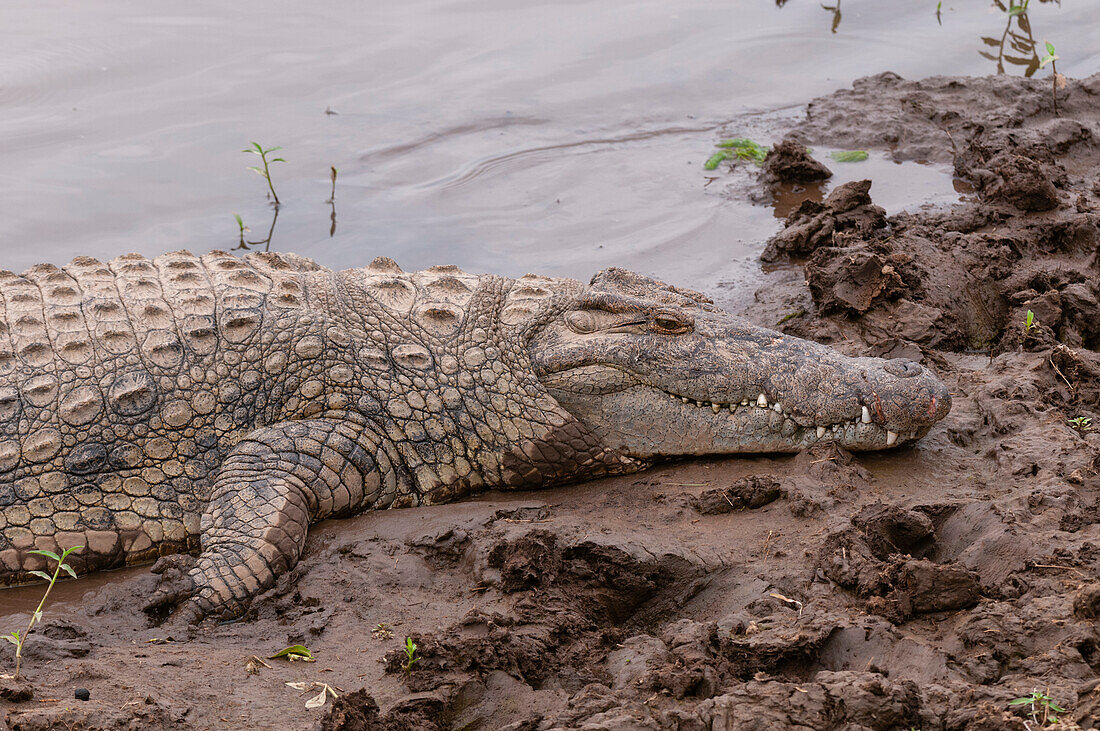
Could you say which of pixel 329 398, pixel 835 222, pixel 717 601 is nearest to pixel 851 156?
pixel 835 222

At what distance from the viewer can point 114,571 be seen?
4270 millimetres

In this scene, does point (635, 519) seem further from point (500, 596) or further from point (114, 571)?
point (114, 571)

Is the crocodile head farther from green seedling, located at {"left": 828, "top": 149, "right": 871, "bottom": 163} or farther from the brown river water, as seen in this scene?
green seedling, located at {"left": 828, "top": 149, "right": 871, "bottom": 163}

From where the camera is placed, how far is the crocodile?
13.8 feet

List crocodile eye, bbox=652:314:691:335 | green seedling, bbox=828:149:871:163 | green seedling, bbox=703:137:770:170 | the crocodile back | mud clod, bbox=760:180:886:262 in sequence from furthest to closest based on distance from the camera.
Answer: green seedling, bbox=703:137:770:170 → green seedling, bbox=828:149:871:163 → mud clod, bbox=760:180:886:262 → crocodile eye, bbox=652:314:691:335 → the crocodile back

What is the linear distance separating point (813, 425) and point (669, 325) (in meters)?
0.79

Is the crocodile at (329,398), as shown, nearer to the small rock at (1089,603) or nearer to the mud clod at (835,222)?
the small rock at (1089,603)

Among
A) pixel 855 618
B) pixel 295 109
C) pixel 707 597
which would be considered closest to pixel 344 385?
pixel 707 597

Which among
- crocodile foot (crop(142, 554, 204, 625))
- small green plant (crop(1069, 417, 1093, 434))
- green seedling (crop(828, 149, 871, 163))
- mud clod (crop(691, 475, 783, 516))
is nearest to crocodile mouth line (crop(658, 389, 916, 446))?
mud clod (crop(691, 475, 783, 516))

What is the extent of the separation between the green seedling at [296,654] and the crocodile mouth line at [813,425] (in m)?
1.99

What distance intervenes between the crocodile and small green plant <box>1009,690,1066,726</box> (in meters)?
1.99

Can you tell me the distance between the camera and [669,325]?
4.61 meters

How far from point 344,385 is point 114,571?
1.25m

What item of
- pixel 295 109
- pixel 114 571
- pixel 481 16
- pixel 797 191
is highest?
pixel 481 16
